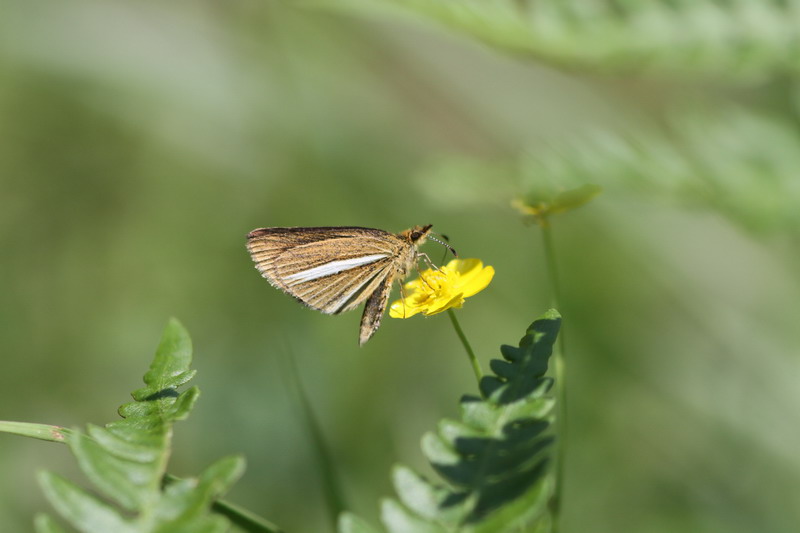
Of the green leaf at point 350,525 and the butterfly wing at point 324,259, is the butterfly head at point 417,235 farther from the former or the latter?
the green leaf at point 350,525

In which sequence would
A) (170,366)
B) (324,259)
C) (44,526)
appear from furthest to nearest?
(324,259) < (170,366) < (44,526)

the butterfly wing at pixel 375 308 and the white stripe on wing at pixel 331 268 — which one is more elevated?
the white stripe on wing at pixel 331 268

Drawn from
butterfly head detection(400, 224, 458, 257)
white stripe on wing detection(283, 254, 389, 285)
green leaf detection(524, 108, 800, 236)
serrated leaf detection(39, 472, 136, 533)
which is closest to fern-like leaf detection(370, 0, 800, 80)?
green leaf detection(524, 108, 800, 236)

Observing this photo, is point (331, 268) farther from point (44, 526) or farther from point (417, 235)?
point (44, 526)

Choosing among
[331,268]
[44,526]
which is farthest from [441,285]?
[44,526]

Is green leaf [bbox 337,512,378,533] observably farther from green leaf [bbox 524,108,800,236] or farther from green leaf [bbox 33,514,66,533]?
green leaf [bbox 524,108,800,236]

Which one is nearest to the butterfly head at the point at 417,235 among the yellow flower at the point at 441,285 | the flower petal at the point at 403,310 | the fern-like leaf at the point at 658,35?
the yellow flower at the point at 441,285

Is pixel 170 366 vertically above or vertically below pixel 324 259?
below
